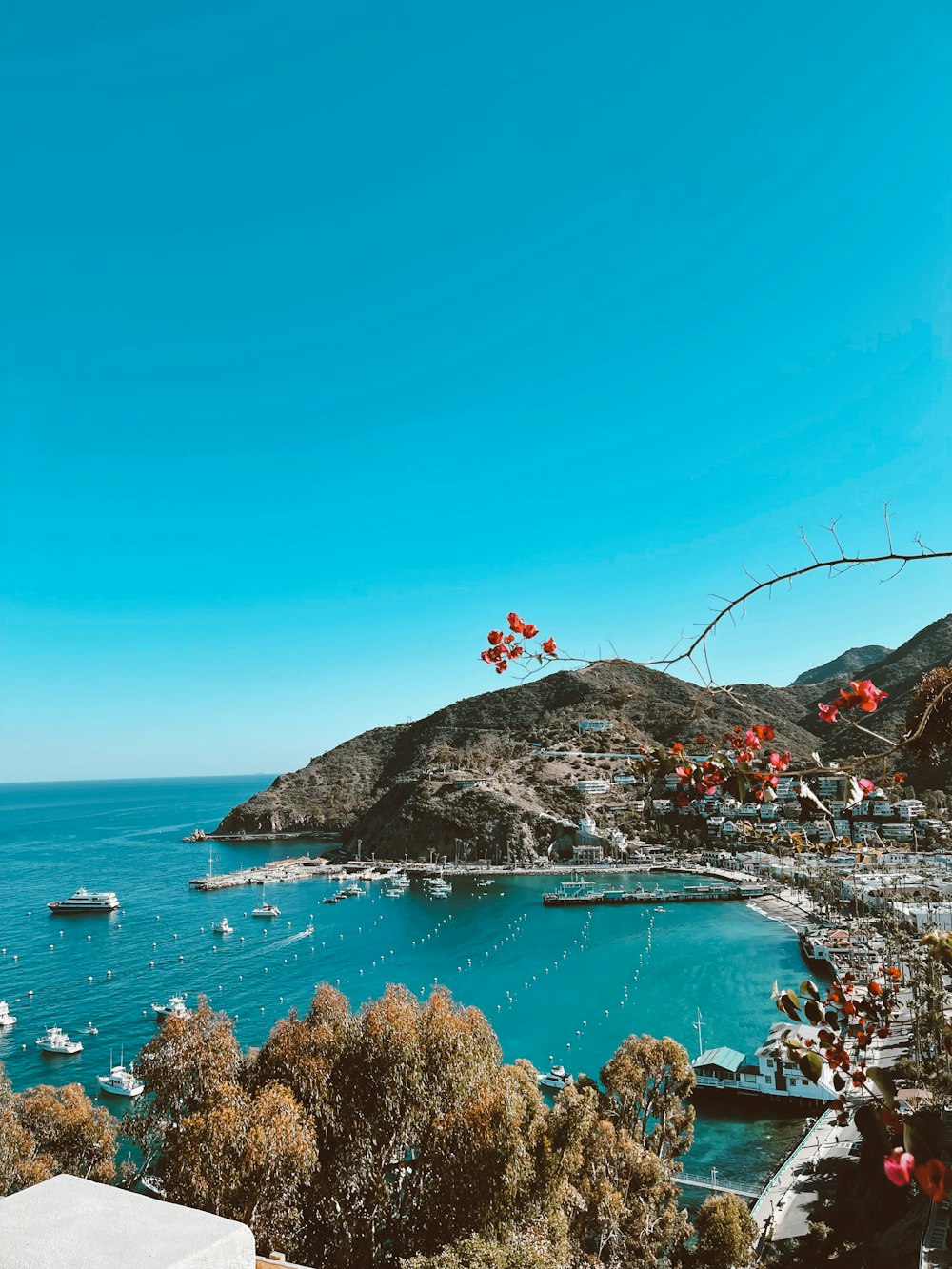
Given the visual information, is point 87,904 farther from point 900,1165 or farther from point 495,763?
point 900,1165

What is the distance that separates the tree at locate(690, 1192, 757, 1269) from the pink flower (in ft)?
45.0

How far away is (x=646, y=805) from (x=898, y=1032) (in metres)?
43.2

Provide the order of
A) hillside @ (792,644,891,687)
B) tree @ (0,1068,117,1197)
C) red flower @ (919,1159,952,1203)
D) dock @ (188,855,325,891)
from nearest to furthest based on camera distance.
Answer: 1. red flower @ (919,1159,952,1203)
2. tree @ (0,1068,117,1197)
3. dock @ (188,855,325,891)
4. hillside @ (792,644,891,687)

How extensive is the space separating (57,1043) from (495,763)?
54.2 m

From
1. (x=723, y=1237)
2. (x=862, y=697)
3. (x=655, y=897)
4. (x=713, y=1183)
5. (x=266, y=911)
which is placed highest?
(x=862, y=697)

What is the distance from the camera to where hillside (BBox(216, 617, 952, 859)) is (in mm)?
60094

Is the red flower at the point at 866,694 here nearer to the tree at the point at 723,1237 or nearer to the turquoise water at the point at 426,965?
the tree at the point at 723,1237

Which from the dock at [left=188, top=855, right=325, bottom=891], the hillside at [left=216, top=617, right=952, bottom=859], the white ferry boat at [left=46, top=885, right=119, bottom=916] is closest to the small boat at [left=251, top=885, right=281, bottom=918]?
the white ferry boat at [left=46, top=885, right=119, bottom=916]

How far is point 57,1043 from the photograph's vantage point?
22.6 meters

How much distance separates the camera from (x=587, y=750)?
7500cm


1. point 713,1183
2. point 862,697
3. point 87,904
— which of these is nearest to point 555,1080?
point 713,1183

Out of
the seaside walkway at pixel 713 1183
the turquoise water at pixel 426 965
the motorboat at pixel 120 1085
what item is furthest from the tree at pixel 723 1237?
the motorboat at pixel 120 1085

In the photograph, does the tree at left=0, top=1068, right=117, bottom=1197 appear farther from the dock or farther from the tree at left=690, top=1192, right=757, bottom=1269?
the dock

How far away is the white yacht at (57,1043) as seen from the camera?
22484 millimetres
